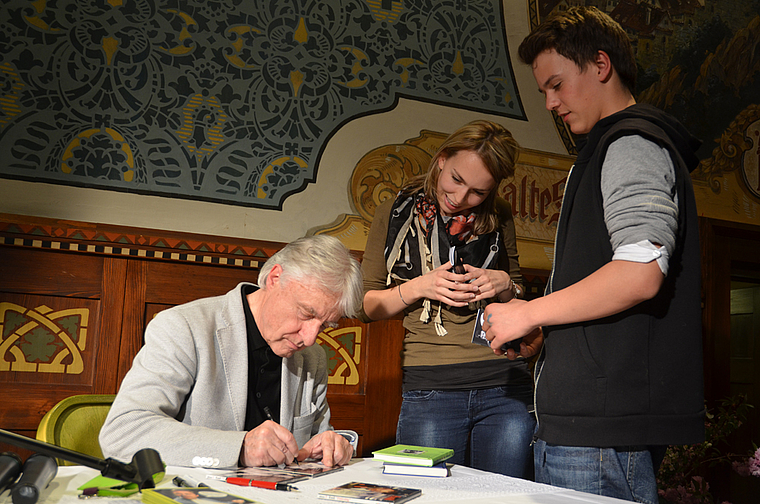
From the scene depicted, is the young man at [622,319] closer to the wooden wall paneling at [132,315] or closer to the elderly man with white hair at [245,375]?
the elderly man with white hair at [245,375]

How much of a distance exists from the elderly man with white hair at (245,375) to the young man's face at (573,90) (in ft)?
2.23

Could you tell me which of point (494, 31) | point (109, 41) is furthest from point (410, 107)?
point (109, 41)

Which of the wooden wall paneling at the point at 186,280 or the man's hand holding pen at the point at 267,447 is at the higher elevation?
the wooden wall paneling at the point at 186,280

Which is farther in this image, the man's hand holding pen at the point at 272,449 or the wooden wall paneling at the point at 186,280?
the wooden wall paneling at the point at 186,280

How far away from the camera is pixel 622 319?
52.9 inches

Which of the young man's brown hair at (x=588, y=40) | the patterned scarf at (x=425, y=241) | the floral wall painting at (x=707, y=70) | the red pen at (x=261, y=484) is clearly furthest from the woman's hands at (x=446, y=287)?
the floral wall painting at (x=707, y=70)

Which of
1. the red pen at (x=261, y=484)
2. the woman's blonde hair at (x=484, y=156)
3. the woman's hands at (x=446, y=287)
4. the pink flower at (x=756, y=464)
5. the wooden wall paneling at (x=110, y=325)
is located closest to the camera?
the red pen at (x=261, y=484)

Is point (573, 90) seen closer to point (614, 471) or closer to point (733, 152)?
point (614, 471)

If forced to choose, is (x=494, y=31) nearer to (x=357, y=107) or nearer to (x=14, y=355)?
(x=357, y=107)

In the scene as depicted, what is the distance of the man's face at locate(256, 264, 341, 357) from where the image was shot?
1.72 meters

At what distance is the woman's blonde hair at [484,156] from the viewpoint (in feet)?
7.25

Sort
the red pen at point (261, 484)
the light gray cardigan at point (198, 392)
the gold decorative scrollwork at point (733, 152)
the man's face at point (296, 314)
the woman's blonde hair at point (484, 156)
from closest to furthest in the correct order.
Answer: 1. the red pen at point (261, 484)
2. the light gray cardigan at point (198, 392)
3. the man's face at point (296, 314)
4. the woman's blonde hair at point (484, 156)
5. the gold decorative scrollwork at point (733, 152)

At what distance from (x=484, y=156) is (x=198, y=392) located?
1.19 meters

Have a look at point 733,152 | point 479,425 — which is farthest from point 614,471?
point 733,152
